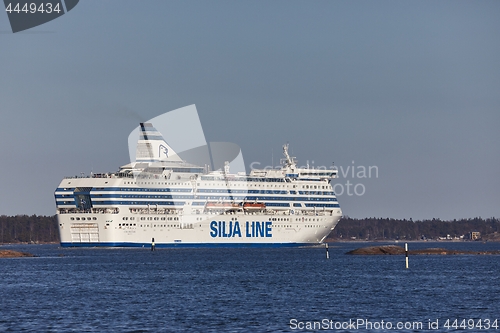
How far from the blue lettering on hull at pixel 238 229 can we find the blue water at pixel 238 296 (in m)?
29.1

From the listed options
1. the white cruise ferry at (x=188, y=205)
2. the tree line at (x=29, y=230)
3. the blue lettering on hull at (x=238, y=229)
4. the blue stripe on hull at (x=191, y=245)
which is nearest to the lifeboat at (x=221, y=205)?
the white cruise ferry at (x=188, y=205)

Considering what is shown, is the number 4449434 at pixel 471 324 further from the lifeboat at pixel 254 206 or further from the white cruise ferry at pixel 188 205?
the lifeboat at pixel 254 206

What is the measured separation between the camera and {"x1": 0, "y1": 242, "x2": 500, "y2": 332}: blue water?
3244 cm

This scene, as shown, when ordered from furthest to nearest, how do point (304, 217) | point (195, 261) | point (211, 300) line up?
point (304, 217) → point (195, 261) → point (211, 300)

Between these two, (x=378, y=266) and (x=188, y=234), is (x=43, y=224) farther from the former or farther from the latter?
(x=378, y=266)

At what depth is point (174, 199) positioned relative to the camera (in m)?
94.8

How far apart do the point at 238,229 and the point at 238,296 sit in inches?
2160

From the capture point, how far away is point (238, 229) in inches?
3784

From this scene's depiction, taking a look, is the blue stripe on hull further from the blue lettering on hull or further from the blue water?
the blue water

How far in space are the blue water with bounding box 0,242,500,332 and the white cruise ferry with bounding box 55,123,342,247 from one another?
2584 centimetres

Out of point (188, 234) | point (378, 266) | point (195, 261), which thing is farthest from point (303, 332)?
point (188, 234)

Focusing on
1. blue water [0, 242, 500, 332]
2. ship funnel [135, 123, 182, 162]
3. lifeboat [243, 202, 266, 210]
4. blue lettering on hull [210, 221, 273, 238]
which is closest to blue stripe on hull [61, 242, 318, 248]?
blue lettering on hull [210, 221, 273, 238]

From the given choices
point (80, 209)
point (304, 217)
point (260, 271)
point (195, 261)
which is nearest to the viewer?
point (260, 271)

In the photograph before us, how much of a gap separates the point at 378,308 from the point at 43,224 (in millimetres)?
167113
